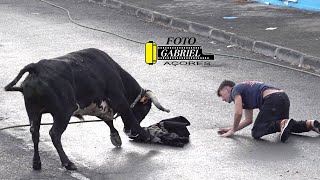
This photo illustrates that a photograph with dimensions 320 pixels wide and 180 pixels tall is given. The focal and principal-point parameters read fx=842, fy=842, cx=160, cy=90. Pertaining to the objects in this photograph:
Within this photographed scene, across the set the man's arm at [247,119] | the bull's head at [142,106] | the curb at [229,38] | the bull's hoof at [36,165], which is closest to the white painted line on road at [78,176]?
the bull's hoof at [36,165]

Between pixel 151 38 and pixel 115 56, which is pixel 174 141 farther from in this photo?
pixel 151 38

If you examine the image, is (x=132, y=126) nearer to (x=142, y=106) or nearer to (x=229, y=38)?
(x=142, y=106)

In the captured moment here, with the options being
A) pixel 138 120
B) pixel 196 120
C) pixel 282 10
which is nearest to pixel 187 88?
pixel 196 120

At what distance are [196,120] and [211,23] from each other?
5925 millimetres

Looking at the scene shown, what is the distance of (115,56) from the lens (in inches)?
542

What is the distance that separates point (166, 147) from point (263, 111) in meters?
1.13

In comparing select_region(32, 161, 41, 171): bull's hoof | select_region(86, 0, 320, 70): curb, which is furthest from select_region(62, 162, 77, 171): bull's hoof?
select_region(86, 0, 320, 70): curb

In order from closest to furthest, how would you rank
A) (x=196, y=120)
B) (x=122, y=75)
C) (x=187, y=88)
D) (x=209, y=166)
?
(x=209, y=166)
(x=122, y=75)
(x=196, y=120)
(x=187, y=88)

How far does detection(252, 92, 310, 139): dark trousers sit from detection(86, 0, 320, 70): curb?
10.9 ft

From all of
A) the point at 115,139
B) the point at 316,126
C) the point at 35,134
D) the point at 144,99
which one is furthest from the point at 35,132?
the point at 316,126

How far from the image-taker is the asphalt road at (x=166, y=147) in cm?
831

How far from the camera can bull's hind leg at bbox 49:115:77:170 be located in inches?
323

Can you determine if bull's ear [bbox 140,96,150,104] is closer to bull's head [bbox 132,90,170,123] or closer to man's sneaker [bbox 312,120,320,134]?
bull's head [bbox 132,90,170,123]

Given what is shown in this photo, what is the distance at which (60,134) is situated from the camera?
27.0 feet
